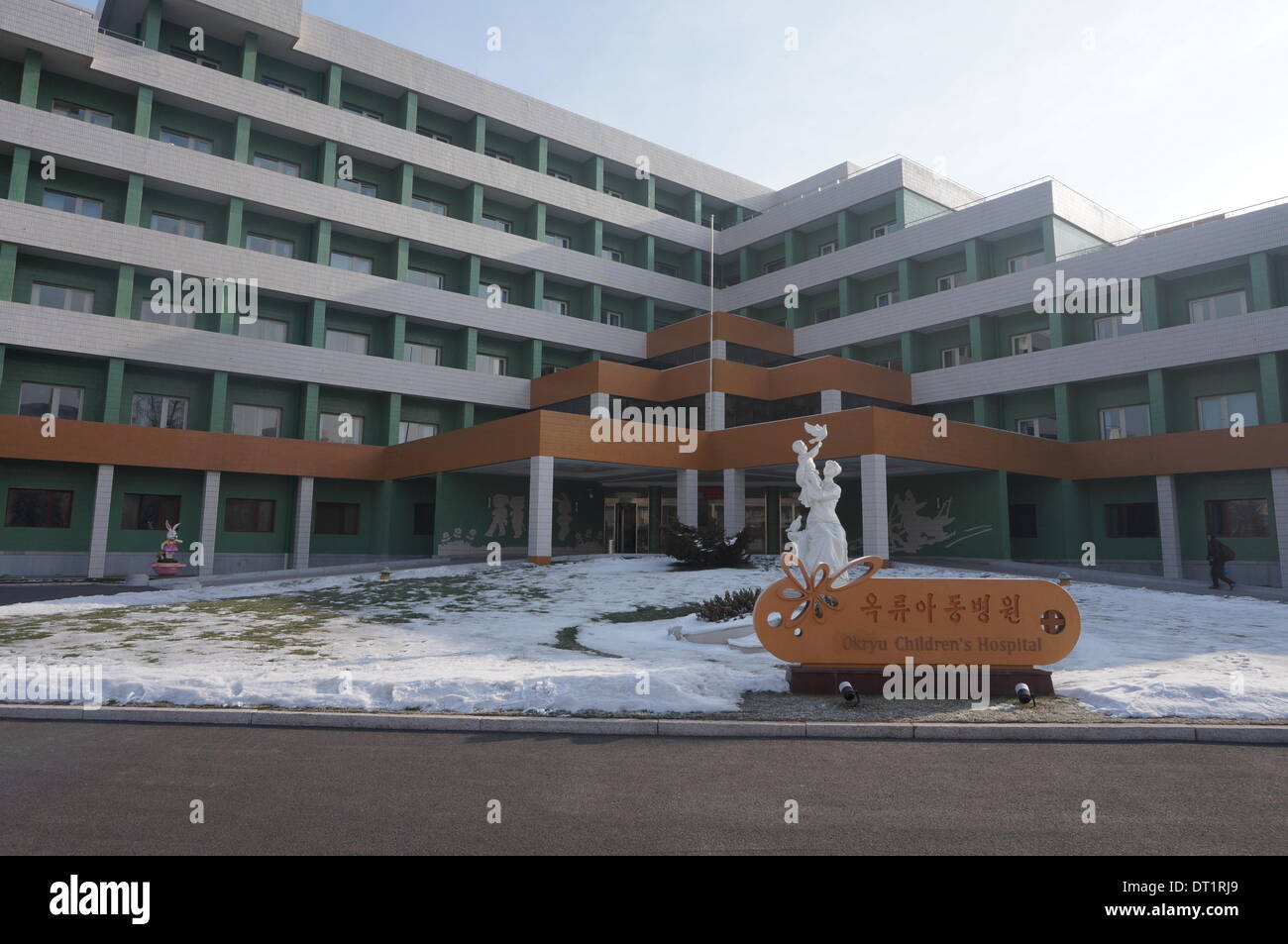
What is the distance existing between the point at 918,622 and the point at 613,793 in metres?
5.33

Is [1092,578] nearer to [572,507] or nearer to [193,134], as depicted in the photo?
[572,507]

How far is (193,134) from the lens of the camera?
34.6 metres

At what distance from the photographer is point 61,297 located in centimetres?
3103

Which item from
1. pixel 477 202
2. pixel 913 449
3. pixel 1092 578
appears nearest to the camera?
pixel 1092 578

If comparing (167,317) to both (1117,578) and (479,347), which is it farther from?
(1117,578)

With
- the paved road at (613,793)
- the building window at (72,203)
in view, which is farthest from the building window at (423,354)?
the paved road at (613,793)

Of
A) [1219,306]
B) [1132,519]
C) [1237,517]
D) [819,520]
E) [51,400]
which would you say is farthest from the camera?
[1132,519]

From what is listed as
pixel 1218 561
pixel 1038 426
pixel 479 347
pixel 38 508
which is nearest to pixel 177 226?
pixel 38 508

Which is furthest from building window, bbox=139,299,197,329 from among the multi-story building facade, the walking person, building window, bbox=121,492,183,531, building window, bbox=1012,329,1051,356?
the walking person

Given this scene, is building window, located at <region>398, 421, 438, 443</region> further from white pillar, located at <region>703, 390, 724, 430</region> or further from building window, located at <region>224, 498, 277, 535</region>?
white pillar, located at <region>703, 390, 724, 430</region>

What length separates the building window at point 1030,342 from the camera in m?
35.8

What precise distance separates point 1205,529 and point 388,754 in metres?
33.0
